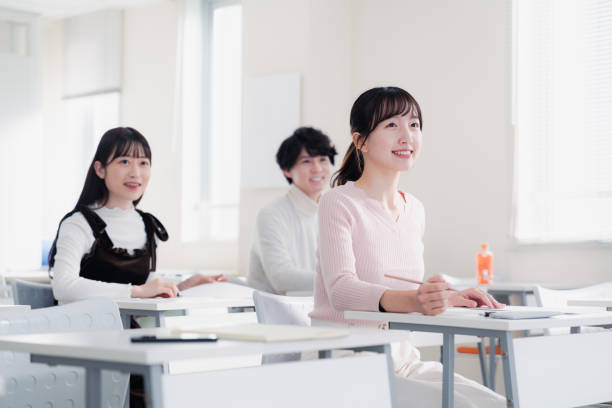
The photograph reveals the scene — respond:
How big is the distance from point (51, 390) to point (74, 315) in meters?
0.16

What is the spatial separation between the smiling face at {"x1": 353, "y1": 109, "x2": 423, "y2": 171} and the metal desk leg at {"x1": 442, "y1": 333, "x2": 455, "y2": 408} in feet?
1.80

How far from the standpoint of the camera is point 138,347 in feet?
3.94

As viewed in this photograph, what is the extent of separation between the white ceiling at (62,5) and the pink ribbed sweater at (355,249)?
5611mm

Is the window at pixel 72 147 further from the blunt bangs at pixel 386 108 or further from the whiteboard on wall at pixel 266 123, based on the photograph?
the blunt bangs at pixel 386 108

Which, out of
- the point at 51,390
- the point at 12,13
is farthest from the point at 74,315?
the point at 12,13

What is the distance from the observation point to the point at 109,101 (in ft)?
25.4

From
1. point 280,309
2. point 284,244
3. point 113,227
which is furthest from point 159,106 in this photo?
point 280,309

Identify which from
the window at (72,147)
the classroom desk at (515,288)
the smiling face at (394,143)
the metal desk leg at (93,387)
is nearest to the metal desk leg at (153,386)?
the metal desk leg at (93,387)

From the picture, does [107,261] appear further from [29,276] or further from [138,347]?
[29,276]

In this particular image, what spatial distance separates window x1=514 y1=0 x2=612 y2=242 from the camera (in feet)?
15.2

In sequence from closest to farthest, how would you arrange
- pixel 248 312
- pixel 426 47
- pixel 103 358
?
pixel 103 358
pixel 248 312
pixel 426 47

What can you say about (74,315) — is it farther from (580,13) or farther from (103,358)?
(580,13)

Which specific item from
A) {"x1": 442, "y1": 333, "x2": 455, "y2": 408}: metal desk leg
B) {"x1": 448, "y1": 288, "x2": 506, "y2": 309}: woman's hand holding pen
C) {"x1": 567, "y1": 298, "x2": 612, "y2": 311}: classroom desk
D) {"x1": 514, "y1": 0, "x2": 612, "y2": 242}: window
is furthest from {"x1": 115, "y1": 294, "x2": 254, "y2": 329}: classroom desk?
{"x1": 514, "y1": 0, "x2": 612, "y2": 242}: window

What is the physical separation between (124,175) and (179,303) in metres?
0.78
